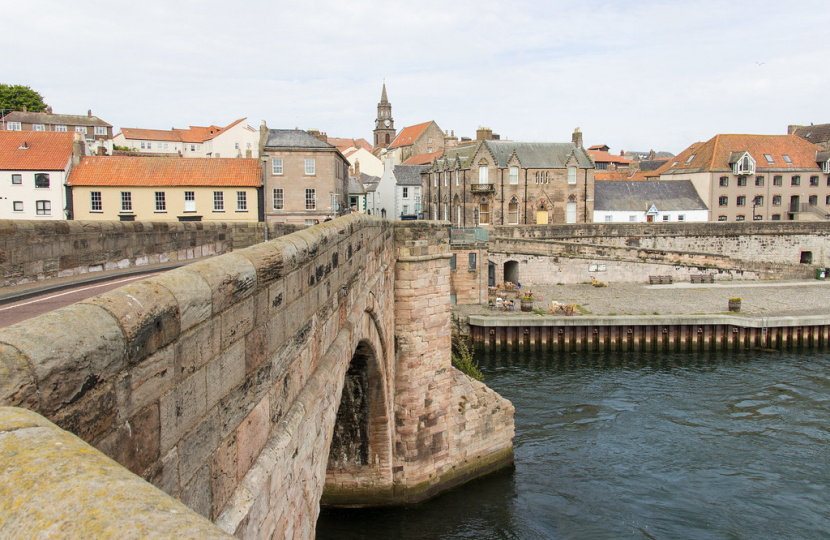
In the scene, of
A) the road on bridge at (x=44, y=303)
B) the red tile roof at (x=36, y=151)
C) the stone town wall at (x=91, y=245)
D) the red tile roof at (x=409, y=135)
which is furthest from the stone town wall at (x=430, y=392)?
the red tile roof at (x=409, y=135)

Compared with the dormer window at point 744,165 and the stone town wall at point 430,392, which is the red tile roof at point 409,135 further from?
the stone town wall at point 430,392

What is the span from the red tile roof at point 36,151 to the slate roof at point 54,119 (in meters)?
41.3

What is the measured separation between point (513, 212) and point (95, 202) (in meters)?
36.6

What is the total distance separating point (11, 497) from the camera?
1720 mm

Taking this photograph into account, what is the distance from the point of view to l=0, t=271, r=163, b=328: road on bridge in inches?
264

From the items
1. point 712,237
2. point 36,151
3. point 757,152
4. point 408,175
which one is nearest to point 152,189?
point 36,151

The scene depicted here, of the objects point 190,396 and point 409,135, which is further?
point 409,135

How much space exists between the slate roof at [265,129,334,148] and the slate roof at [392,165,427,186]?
100 ft

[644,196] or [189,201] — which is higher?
[644,196]

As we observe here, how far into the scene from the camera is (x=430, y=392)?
17.3 m

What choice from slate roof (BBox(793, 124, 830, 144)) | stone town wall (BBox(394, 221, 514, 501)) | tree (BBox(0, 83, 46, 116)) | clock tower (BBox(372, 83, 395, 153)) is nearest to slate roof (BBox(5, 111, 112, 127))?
tree (BBox(0, 83, 46, 116))

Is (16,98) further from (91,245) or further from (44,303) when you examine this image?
(44,303)

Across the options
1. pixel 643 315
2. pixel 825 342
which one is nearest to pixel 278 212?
pixel 643 315

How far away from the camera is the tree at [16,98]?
240ft
